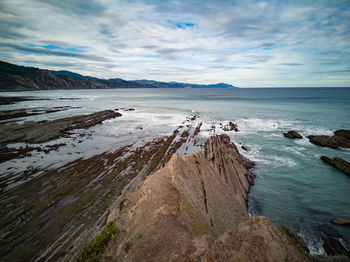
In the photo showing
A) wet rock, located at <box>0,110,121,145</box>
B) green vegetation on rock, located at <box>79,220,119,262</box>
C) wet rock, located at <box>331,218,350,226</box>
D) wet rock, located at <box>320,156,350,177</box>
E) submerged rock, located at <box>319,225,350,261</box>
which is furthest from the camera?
wet rock, located at <box>0,110,121,145</box>

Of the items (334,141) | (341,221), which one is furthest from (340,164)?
(341,221)

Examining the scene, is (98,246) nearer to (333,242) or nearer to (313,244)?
(313,244)

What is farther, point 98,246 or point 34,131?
point 34,131

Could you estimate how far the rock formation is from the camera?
15.9 feet

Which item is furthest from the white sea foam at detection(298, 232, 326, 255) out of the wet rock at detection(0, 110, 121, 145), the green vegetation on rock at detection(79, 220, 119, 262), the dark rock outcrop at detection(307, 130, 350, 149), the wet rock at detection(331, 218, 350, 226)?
the wet rock at detection(0, 110, 121, 145)


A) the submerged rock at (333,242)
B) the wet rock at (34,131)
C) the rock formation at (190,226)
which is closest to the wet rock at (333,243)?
the submerged rock at (333,242)

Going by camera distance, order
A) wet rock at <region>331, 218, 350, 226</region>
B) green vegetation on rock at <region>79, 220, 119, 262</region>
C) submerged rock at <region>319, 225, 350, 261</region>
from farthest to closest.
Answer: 1. wet rock at <region>331, 218, 350, 226</region>
2. submerged rock at <region>319, 225, 350, 261</region>
3. green vegetation on rock at <region>79, 220, 119, 262</region>

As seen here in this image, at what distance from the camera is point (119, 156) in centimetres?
2539

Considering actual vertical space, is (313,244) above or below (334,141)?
below

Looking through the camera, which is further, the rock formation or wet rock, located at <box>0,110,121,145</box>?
wet rock, located at <box>0,110,121,145</box>

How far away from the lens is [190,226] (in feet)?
23.5

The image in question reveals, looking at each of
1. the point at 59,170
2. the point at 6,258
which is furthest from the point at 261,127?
the point at 6,258

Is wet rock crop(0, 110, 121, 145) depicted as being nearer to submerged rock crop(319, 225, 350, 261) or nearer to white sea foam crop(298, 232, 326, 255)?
white sea foam crop(298, 232, 326, 255)

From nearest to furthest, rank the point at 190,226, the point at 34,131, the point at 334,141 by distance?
the point at 190,226
the point at 334,141
the point at 34,131
